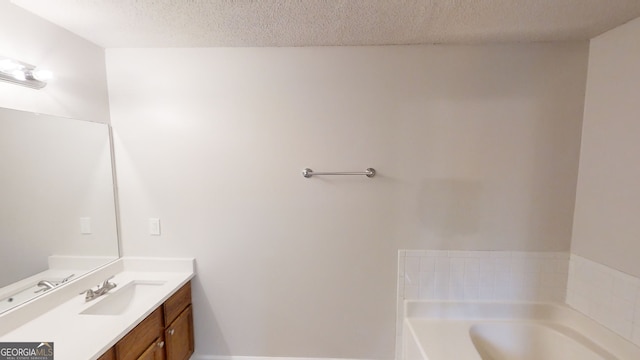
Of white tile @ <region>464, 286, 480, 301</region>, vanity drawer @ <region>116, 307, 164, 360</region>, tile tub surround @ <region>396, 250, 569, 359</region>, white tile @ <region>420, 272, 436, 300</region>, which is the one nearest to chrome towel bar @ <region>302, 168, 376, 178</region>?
tile tub surround @ <region>396, 250, 569, 359</region>

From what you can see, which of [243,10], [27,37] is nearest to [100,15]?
[27,37]

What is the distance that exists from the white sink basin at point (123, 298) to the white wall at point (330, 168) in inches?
9.7

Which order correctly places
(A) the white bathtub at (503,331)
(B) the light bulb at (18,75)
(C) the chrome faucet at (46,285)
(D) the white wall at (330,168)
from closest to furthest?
1. (B) the light bulb at (18,75)
2. (C) the chrome faucet at (46,285)
3. (A) the white bathtub at (503,331)
4. (D) the white wall at (330,168)

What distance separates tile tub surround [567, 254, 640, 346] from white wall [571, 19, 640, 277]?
0.06 m

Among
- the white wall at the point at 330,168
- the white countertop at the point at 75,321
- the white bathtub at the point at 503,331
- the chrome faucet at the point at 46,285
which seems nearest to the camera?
the white countertop at the point at 75,321

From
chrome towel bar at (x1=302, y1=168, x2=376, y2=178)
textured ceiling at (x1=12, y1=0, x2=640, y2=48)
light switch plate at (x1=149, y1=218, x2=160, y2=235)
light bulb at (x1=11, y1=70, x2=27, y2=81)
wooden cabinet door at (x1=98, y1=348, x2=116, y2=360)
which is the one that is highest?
textured ceiling at (x1=12, y1=0, x2=640, y2=48)

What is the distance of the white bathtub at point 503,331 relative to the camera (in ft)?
5.06

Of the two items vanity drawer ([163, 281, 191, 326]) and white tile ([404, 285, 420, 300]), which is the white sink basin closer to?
vanity drawer ([163, 281, 191, 326])

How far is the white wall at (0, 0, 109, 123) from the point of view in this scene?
1.25m

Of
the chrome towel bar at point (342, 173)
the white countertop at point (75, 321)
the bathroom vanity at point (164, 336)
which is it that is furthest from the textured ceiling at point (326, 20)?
the bathroom vanity at point (164, 336)

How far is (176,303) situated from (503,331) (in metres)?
2.26

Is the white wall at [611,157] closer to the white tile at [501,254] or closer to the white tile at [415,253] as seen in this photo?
the white tile at [501,254]

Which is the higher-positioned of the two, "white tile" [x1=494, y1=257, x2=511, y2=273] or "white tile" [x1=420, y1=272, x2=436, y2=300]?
"white tile" [x1=494, y1=257, x2=511, y2=273]

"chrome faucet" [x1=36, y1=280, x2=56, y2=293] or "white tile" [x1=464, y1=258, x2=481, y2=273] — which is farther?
"white tile" [x1=464, y1=258, x2=481, y2=273]
